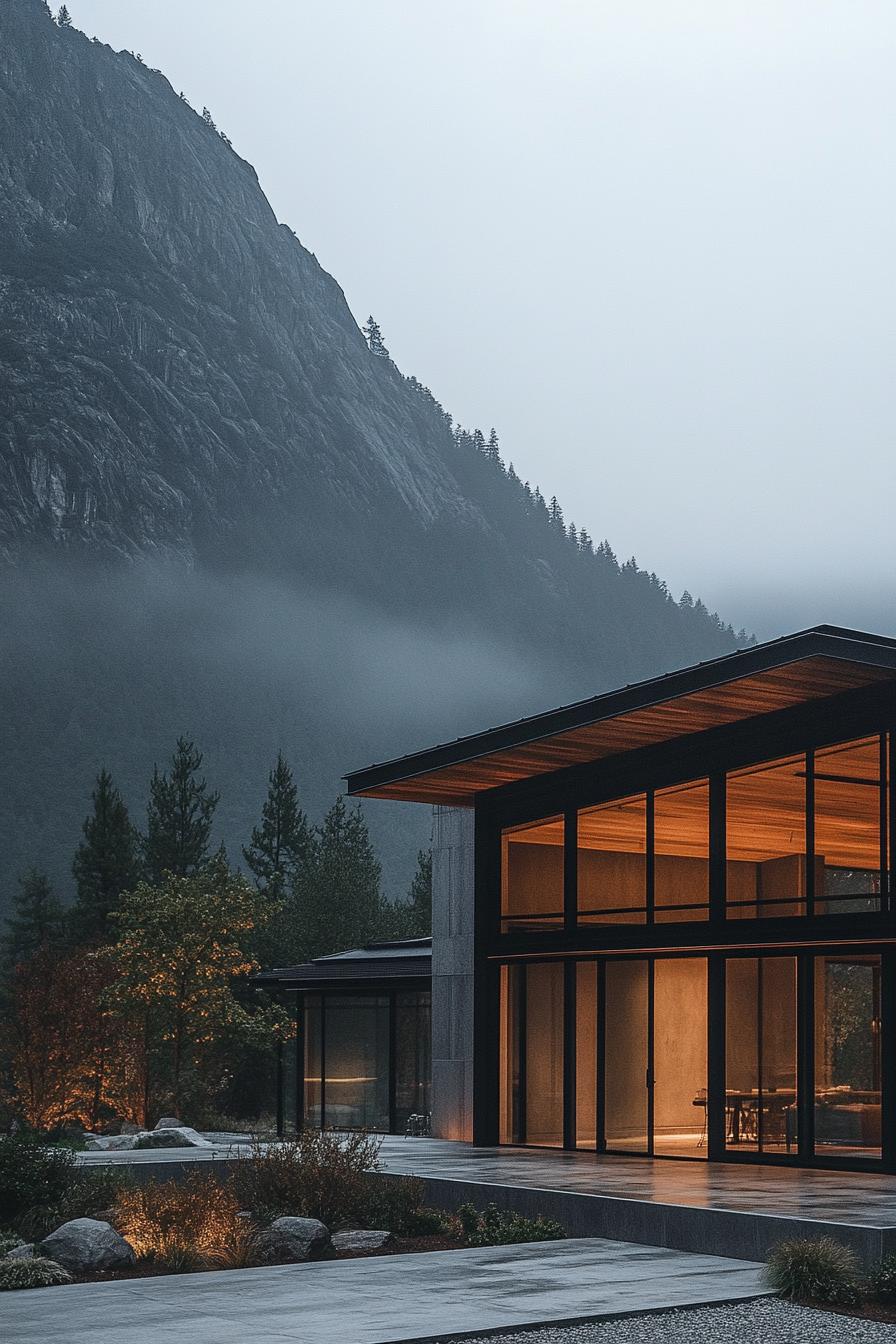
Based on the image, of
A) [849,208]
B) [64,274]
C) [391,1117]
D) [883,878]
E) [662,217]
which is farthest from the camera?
[662,217]

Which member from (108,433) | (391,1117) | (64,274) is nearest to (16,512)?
(108,433)

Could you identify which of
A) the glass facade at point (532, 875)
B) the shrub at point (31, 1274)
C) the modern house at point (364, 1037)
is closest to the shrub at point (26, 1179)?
the shrub at point (31, 1274)

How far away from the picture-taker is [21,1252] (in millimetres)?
10930

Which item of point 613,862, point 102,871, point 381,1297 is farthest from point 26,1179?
point 102,871

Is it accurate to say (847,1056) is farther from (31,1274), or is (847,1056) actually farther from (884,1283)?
(31,1274)

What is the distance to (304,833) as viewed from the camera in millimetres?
62156

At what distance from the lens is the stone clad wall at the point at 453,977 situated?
1945 centimetres

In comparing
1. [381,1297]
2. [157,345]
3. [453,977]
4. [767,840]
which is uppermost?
[157,345]

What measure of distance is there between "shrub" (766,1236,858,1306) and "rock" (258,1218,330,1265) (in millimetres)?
3388

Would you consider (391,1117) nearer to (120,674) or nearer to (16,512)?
(120,674)

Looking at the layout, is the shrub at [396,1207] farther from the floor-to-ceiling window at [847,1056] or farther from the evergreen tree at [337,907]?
the evergreen tree at [337,907]

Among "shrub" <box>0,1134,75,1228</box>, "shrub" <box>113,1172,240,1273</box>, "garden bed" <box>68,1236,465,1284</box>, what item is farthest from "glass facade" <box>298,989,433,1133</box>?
"shrub" <box>113,1172,240,1273</box>

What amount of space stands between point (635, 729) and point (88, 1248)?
7593mm

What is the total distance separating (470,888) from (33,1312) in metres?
10.8
